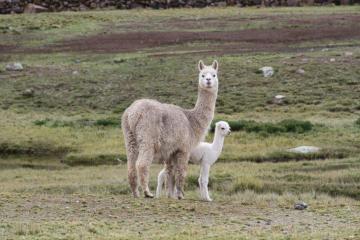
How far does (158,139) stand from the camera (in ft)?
51.9

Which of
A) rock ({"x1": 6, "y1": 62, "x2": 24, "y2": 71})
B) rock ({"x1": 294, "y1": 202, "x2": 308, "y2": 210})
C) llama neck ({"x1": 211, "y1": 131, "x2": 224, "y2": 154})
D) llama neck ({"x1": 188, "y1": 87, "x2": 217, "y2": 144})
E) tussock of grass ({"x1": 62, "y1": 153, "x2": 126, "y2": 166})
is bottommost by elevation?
tussock of grass ({"x1": 62, "y1": 153, "x2": 126, "y2": 166})

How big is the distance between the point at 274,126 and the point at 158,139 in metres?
10.9

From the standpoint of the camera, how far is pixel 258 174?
2055 centimetres

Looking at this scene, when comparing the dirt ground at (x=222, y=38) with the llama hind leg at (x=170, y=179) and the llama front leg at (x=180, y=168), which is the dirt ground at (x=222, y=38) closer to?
the llama hind leg at (x=170, y=179)

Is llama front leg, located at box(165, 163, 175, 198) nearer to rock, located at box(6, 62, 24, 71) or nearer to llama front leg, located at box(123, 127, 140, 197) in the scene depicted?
llama front leg, located at box(123, 127, 140, 197)

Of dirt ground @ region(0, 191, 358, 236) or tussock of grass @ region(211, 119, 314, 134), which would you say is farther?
tussock of grass @ region(211, 119, 314, 134)

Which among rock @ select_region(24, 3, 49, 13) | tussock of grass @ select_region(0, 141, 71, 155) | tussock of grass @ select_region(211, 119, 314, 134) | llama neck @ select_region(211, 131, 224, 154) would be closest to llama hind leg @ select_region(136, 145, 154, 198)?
llama neck @ select_region(211, 131, 224, 154)

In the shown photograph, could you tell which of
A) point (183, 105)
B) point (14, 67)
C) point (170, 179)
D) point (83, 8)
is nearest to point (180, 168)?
point (170, 179)

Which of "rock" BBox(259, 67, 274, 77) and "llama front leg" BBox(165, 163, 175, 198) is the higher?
"llama front leg" BBox(165, 163, 175, 198)

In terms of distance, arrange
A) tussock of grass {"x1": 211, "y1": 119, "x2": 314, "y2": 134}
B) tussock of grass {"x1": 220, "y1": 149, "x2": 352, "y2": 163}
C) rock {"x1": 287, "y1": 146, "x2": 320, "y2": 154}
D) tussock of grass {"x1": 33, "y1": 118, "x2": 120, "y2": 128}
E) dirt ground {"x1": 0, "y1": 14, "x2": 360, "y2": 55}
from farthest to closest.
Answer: dirt ground {"x1": 0, "y1": 14, "x2": 360, "y2": 55} → tussock of grass {"x1": 33, "y1": 118, "x2": 120, "y2": 128} → tussock of grass {"x1": 211, "y1": 119, "x2": 314, "y2": 134} → rock {"x1": 287, "y1": 146, "x2": 320, "y2": 154} → tussock of grass {"x1": 220, "y1": 149, "x2": 352, "y2": 163}

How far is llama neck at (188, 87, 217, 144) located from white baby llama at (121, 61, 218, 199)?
0.02 metres

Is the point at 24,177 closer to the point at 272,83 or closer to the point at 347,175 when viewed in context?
the point at 347,175

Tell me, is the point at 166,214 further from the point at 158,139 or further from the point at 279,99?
the point at 279,99

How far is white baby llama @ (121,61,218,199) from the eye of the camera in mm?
15688
